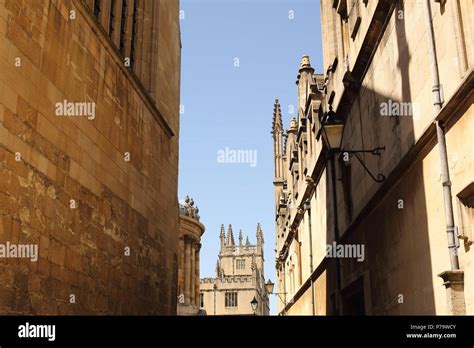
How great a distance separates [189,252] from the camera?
4303cm

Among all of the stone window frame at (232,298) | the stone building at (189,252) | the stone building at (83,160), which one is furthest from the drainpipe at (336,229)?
the stone window frame at (232,298)

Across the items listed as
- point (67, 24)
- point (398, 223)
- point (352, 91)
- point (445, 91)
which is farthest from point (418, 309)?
point (67, 24)

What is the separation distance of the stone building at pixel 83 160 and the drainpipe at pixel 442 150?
5.74 meters

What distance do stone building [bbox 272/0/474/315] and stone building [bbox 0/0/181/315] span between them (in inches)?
183

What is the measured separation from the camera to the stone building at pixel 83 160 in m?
7.73

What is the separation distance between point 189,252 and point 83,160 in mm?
33508

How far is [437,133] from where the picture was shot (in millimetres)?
7320

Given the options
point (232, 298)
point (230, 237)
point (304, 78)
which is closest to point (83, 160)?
point (304, 78)

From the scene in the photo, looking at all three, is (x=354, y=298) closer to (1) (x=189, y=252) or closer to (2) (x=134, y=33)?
(2) (x=134, y=33)

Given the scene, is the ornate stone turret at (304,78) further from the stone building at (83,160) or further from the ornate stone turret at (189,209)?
the ornate stone turret at (189,209)

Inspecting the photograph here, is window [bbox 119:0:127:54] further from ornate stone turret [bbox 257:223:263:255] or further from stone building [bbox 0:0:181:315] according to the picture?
ornate stone turret [bbox 257:223:263:255]

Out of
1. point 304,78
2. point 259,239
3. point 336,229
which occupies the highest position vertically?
point 259,239

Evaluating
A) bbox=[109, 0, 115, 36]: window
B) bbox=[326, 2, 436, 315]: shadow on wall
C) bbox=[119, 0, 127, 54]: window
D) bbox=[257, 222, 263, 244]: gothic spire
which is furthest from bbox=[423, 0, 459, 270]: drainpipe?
bbox=[257, 222, 263, 244]: gothic spire

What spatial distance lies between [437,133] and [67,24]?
6.50 m
